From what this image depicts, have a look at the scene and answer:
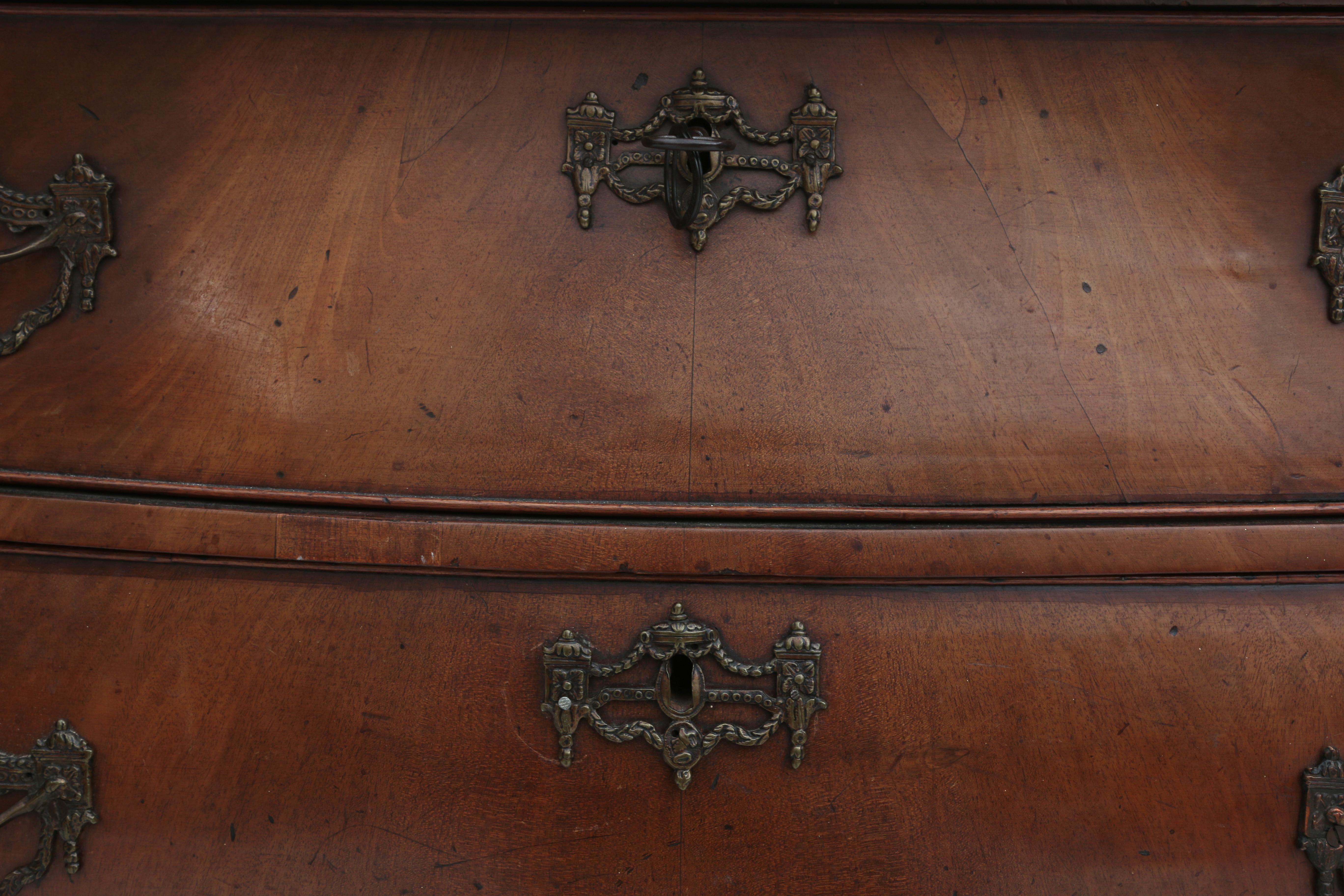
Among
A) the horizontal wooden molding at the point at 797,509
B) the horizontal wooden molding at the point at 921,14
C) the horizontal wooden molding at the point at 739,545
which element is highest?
the horizontal wooden molding at the point at 921,14

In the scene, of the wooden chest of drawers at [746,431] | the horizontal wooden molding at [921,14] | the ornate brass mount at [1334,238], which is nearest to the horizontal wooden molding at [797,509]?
the wooden chest of drawers at [746,431]

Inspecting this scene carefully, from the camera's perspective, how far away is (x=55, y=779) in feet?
1.94

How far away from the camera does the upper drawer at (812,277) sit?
57 centimetres

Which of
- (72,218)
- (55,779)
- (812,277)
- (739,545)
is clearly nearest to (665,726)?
(739,545)

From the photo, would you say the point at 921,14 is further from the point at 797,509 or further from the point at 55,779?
the point at 55,779

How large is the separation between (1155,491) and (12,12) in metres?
0.83

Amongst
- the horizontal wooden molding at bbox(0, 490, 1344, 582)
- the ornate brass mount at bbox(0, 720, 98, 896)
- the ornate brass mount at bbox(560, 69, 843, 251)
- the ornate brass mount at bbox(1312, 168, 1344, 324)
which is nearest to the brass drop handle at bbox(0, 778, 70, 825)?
the ornate brass mount at bbox(0, 720, 98, 896)

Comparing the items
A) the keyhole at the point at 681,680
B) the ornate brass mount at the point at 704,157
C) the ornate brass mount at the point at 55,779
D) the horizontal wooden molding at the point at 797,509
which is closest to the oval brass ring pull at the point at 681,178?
the ornate brass mount at the point at 704,157

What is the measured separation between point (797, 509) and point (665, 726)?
0.55 feet

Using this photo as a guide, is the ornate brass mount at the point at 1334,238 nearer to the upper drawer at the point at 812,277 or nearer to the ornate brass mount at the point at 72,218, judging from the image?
the upper drawer at the point at 812,277

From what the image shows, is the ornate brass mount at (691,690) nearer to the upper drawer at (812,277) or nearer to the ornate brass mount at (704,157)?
the upper drawer at (812,277)

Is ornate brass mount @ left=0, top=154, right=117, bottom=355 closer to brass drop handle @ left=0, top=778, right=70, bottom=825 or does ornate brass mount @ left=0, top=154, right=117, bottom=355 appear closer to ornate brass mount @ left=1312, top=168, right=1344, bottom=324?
brass drop handle @ left=0, top=778, right=70, bottom=825

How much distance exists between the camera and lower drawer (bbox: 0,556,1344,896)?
1.89 ft

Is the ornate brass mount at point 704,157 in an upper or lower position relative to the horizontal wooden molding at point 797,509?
upper
